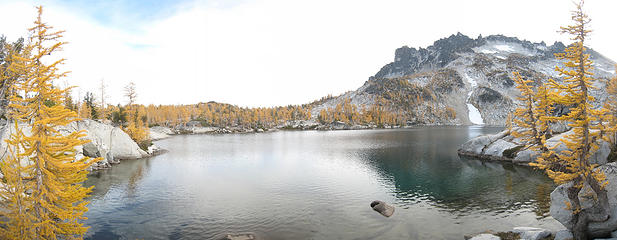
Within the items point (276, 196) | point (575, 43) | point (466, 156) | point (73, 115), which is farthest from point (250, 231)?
Answer: point (466, 156)

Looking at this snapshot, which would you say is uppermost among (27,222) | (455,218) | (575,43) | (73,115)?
(575,43)

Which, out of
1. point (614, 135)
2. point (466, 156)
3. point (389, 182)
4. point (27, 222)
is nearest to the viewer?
point (27, 222)

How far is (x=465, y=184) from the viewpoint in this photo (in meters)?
38.9

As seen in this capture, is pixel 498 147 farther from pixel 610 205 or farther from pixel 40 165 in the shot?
pixel 40 165

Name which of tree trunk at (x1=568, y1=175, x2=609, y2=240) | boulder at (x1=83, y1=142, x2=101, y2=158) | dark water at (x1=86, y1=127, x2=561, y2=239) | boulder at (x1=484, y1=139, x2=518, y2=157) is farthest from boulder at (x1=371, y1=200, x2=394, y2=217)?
boulder at (x1=83, y1=142, x2=101, y2=158)

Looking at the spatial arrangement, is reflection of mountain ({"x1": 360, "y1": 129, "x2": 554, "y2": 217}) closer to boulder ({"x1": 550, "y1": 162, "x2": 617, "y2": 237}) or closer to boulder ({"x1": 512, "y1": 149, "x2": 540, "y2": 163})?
boulder ({"x1": 512, "y1": 149, "x2": 540, "y2": 163})

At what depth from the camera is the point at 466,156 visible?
62469mm

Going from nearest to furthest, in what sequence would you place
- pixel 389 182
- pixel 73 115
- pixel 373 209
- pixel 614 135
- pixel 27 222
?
1. pixel 27 222
2. pixel 73 115
3. pixel 614 135
4. pixel 373 209
5. pixel 389 182

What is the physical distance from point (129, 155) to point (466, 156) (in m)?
75.9

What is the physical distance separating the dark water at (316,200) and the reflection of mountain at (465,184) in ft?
0.40

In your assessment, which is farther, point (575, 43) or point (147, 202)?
point (147, 202)

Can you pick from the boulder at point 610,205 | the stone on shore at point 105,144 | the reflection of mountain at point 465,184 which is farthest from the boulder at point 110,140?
the boulder at point 610,205

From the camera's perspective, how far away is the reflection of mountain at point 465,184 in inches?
1193

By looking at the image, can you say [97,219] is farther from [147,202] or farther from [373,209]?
[373,209]
